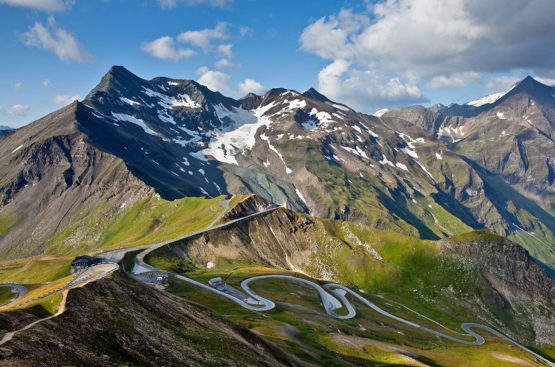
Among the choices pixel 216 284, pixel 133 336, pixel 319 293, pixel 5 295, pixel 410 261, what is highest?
pixel 133 336

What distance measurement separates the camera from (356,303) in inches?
4983

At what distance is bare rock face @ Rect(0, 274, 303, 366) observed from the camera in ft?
90.7

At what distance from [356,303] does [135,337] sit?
104 m

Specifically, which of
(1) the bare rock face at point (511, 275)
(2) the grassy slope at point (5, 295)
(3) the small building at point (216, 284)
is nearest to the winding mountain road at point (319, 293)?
(2) the grassy slope at point (5, 295)

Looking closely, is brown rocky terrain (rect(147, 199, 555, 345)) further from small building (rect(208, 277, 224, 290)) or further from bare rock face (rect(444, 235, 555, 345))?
small building (rect(208, 277, 224, 290))

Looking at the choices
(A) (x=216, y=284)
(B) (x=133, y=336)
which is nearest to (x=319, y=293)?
(A) (x=216, y=284)

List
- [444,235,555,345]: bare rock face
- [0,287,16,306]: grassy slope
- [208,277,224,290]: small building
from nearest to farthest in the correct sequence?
[0,287,16,306]: grassy slope
[208,277,224,290]: small building
[444,235,555,345]: bare rock face

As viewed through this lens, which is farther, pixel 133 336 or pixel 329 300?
pixel 329 300

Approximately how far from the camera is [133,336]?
1372 inches

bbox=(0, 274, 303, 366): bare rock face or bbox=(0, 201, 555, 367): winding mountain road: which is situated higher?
bbox=(0, 274, 303, 366): bare rock face

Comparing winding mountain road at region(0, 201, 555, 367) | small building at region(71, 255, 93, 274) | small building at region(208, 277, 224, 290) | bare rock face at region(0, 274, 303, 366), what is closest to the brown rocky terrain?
winding mountain road at region(0, 201, 555, 367)

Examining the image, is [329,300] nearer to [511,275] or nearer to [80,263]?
[80,263]

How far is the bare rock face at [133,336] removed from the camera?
2764cm

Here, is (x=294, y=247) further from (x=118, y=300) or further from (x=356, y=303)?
(x=118, y=300)
